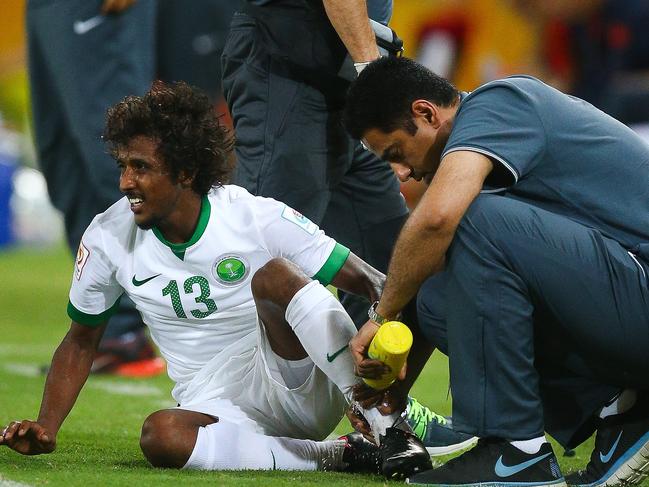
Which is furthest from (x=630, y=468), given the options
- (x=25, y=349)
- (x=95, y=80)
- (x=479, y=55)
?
(x=479, y=55)

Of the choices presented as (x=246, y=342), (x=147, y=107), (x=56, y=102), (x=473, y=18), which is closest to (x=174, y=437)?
(x=246, y=342)

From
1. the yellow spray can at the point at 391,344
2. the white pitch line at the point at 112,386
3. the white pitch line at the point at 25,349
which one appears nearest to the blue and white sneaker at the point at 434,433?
the yellow spray can at the point at 391,344

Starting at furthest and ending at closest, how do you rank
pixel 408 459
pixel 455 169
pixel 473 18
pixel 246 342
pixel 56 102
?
1. pixel 473 18
2. pixel 56 102
3. pixel 246 342
4. pixel 408 459
5. pixel 455 169

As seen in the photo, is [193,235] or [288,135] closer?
[193,235]

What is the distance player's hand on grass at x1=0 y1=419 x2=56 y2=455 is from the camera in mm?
3232

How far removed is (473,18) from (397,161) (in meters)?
8.44

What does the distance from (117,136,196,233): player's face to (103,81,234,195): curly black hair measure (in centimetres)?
2

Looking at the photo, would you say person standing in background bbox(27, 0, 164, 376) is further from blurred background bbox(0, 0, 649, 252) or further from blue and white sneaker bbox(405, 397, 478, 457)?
blurred background bbox(0, 0, 649, 252)

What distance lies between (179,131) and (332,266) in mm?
577

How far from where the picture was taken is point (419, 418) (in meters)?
3.74

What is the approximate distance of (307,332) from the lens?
3223 millimetres

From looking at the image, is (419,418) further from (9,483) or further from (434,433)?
(9,483)

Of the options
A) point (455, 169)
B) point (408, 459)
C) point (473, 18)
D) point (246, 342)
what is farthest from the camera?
point (473, 18)

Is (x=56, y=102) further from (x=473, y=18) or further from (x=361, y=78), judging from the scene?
(x=473, y=18)
